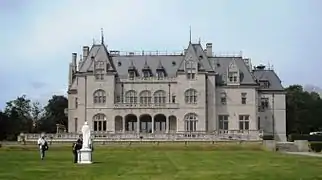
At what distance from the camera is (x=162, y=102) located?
83.7 metres

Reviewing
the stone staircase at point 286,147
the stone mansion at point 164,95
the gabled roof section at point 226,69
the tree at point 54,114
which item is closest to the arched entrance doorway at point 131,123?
the stone mansion at point 164,95

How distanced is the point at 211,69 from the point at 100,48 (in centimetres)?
1645

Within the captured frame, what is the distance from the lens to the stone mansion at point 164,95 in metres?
82.8

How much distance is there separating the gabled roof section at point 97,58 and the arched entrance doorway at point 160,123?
9378mm

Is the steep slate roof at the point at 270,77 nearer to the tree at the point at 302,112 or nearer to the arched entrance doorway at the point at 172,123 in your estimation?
the arched entrance doorway at the point at 172,123

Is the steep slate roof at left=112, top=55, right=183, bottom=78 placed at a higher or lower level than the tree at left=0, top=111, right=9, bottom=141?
higher

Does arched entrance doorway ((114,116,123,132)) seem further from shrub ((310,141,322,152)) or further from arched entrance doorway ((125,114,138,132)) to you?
shrub ((310,141,322,152))

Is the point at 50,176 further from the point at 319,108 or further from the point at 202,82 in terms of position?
the point at 319,108

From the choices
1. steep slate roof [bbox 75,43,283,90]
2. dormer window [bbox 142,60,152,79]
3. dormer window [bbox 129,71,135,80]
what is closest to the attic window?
steep slate roof [bbox 75,43,283,90]

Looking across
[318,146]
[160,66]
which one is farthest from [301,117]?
[318,146]

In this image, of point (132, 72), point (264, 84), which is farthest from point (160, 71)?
point (264, 84)

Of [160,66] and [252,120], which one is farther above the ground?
[160,66]

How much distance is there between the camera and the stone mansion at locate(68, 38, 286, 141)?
82.8 meters

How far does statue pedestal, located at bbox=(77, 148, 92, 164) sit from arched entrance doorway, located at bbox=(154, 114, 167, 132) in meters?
51.7
